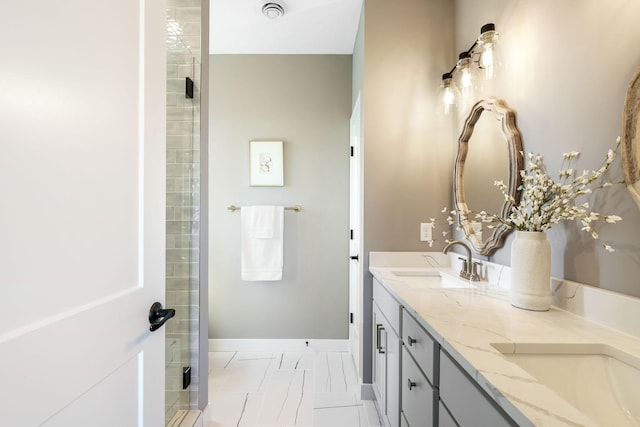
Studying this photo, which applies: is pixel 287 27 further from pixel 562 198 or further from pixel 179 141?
pixel 562 198

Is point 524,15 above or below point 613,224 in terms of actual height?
above

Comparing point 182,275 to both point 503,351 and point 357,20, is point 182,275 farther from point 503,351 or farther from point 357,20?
point 357,20

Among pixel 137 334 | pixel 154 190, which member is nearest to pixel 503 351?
pixel 137 334

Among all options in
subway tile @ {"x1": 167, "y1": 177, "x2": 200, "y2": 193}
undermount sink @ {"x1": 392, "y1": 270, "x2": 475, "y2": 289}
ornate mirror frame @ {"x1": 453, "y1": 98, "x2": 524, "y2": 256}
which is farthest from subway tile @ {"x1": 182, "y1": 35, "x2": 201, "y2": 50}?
undermount sink @ {"x1": 392, "y1": 270, "x2": 475, "y2": 289}

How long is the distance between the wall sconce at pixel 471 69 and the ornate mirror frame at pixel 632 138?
766 mm

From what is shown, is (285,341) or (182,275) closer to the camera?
(182,275)

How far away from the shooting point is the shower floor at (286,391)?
176cm

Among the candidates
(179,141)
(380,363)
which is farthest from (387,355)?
(179,141)

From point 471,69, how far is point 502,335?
1.48 m

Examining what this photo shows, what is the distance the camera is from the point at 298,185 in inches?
105

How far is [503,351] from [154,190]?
1.08 meters

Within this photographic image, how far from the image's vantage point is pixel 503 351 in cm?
75

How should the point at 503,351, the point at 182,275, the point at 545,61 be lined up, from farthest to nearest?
the point at 182,275
the point at 545,61
the point at 503,351

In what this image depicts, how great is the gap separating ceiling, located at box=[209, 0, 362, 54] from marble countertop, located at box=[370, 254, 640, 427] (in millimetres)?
2003
